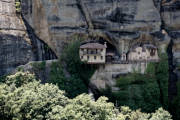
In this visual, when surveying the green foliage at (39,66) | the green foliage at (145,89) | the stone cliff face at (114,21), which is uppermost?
the stone cliff face at (114,21)

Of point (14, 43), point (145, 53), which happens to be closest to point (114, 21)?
point (145, 53)

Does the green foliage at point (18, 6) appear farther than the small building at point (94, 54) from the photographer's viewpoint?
Yes

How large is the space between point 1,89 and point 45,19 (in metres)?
12.0

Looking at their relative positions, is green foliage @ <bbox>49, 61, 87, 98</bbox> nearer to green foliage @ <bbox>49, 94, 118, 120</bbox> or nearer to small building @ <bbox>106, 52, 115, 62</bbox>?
small building @ <bbox>106, 52, 115, 62</bbox>

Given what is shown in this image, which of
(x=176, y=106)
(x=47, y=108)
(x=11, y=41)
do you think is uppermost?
(x=11, y=41)

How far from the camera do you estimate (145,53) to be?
26359 mm

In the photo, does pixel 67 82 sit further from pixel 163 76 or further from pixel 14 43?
pixel 163 76

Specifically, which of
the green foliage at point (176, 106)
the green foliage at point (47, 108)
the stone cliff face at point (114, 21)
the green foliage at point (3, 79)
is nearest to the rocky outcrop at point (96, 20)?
the stone cliff face at point (114, 21)

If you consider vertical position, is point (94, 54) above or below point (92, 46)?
below

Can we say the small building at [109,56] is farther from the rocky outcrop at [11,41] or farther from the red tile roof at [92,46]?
the rocky outcrop at [11,41]

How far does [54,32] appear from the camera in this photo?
27.8 meters

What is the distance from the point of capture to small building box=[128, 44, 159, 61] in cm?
2638

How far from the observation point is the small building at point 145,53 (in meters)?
26.4

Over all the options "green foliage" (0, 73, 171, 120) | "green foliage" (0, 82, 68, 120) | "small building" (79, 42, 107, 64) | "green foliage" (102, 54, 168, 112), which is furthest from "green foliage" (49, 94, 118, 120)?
"small building" (79, 42, 107, 64)
